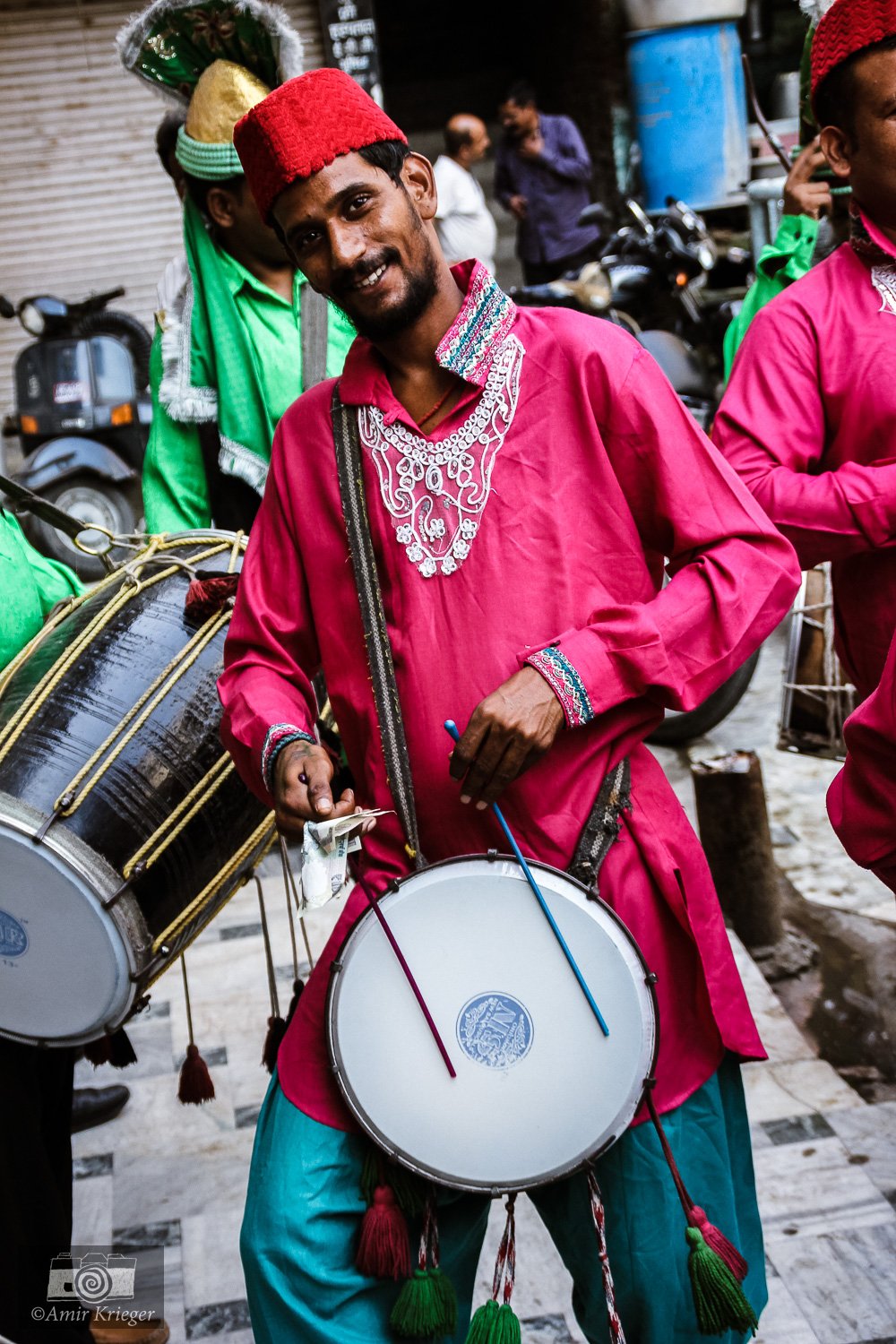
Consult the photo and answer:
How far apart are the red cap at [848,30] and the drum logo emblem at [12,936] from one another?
1884 mm

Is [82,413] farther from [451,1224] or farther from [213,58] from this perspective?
[451,1224]

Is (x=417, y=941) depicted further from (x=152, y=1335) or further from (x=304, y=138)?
(x=152, y=1335)

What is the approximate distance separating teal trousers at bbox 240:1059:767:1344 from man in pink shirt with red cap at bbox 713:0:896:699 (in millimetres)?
866

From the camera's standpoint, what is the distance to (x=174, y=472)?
3.36 m

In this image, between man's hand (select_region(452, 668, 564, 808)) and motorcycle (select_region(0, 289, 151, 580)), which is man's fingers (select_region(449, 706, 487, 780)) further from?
motorcycle (select_region(0, 289, 151, 580))

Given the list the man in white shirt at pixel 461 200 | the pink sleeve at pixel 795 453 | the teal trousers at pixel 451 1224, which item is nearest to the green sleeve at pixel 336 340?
the pink sleeve at pixel 795 453

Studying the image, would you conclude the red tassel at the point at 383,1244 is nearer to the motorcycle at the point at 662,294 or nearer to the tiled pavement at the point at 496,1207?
the tiled pavement at the point at 496,1207

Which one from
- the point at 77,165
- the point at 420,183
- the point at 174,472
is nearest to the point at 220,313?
the point at 174,472

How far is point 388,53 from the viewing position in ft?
41.7

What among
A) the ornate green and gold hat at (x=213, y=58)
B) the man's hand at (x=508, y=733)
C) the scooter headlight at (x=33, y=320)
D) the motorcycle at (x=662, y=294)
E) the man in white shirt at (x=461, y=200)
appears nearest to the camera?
the man's hand at (x=508, y=733)

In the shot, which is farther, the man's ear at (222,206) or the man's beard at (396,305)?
the man's ear at (222,206)

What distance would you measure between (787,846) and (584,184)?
242 inches

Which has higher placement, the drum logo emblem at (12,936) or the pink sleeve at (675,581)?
the pink sleeve at (675,581)

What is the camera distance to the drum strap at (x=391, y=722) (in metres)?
2.00
